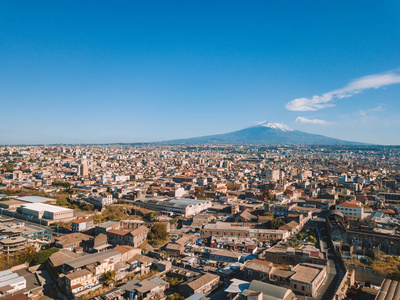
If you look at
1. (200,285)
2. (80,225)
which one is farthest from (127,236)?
(200,285)

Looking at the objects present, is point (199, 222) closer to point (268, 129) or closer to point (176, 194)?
point (176, 194)

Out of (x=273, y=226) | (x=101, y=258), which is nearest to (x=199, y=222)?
(x=273, y=226)

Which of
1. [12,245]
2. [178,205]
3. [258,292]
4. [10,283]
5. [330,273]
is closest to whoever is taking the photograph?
[258,292]

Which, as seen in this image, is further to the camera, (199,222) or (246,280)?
(199,222)

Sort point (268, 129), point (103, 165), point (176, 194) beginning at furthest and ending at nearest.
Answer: point (268, 129) → point (103, 165) → point (176, 194)

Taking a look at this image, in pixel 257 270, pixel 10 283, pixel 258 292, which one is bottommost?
pixel 10 283

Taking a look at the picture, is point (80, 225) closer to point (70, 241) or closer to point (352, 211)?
point (70, 241)

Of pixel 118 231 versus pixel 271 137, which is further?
pixel 271 137
